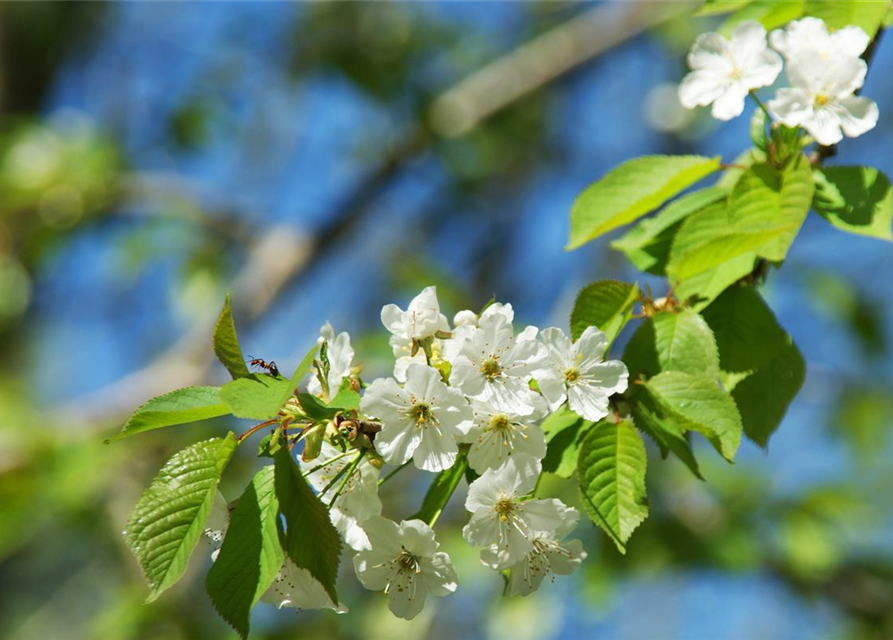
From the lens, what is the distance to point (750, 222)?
109cm

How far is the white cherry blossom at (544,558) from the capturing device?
3.30 ft

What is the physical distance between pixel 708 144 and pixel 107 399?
3406mm

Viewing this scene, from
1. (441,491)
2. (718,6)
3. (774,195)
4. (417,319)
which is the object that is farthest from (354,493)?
(718,6)

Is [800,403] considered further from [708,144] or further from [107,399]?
[107,399]

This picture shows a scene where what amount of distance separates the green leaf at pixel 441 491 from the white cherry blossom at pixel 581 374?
14 cm

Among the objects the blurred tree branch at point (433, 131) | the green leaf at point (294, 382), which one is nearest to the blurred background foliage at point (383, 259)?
the blurred tree branch at point (433, 131)

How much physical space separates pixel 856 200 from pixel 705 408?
0.37 metres

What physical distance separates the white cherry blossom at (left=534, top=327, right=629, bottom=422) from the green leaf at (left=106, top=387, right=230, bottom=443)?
0.36 meters

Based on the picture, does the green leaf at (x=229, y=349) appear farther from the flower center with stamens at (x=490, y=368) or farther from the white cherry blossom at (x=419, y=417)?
the flower center with stamens at (x=490, y=368)

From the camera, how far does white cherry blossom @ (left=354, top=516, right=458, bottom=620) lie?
3.27 ft

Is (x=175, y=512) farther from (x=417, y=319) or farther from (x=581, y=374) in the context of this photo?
(x=581, y=374)

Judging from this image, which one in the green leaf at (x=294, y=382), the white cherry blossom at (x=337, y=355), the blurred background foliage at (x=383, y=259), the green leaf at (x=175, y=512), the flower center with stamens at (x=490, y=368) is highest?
the green leaf at (x=294, y=382)

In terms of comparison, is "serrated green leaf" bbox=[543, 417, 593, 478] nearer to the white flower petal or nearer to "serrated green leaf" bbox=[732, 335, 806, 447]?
"serrated green leaf" bbox=[732, 335, 806, 447]

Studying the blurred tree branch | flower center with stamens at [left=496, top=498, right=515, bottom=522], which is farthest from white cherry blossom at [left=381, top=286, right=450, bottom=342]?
the blurred tree branch
